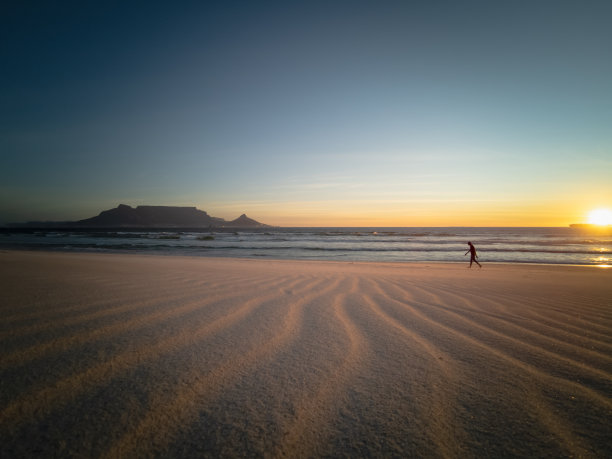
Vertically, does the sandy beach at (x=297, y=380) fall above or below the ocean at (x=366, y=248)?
above

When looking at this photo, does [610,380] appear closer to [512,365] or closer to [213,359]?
[512,365]

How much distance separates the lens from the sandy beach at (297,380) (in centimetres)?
140

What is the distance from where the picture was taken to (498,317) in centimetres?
377

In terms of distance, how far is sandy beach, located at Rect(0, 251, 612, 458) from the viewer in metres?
1.40

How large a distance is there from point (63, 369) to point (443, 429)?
2649 mm

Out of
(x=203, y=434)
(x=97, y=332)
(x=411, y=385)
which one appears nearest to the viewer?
(x=203, y=434)

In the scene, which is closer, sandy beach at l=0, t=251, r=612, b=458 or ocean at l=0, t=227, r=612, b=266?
sandy beach at l=0, t=251, r=612, b=458

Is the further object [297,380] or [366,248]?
[366,248]

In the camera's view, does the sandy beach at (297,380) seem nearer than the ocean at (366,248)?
Yes

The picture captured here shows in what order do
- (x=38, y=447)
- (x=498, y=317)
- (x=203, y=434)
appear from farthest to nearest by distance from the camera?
(x=498, y=317)
(x=203, y=434)
(x=38, y=447)

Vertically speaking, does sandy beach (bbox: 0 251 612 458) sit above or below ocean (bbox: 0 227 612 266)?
above

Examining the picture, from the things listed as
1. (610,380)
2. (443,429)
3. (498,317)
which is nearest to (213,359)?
(443,429)

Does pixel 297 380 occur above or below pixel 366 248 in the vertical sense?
above

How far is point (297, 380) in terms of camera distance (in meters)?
2.02
